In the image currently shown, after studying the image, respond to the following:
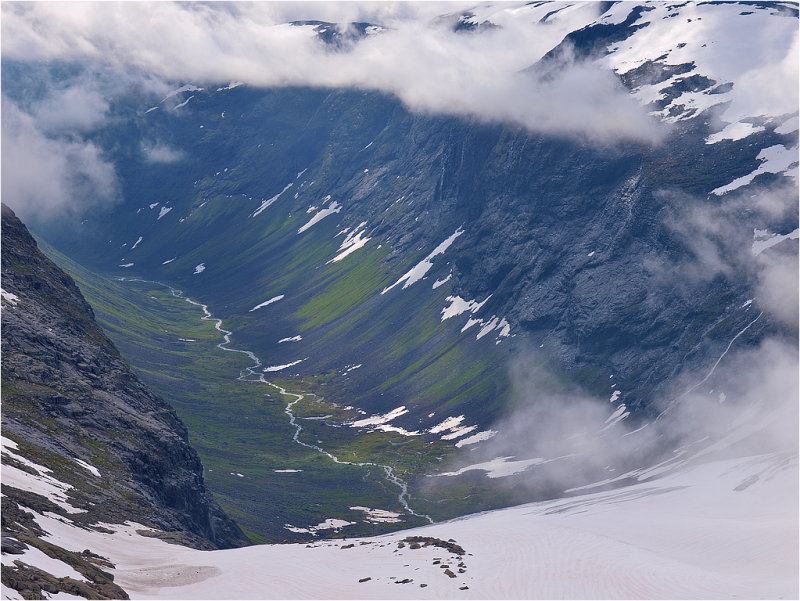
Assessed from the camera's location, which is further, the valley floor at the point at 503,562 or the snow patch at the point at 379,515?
the snow patch at the point at 379,515

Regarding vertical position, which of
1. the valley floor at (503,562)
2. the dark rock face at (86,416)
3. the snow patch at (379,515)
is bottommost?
the valley floor at (503,562)

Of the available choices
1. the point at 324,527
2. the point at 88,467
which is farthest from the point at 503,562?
the point at 324,527

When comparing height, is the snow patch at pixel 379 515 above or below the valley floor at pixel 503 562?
above

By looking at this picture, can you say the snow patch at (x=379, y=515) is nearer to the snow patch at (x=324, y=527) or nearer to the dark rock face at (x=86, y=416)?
Answer: the snow patch at (x=324, y=527)

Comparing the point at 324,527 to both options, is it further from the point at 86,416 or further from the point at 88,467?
the point at 88,467

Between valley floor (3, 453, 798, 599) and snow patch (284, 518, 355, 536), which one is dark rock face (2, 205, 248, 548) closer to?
valley floor (3, 453, 798, 599)

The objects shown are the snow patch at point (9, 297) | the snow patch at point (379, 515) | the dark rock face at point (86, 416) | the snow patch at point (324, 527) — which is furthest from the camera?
the snow patch at point (379, 515)

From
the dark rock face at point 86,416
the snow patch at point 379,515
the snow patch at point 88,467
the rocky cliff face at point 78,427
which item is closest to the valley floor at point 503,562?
the rocky cliff face at point 78,427
